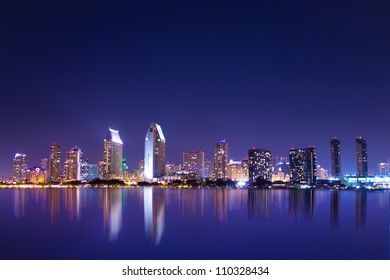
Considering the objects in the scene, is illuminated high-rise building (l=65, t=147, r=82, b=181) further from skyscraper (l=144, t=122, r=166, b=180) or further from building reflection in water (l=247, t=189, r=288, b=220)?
building reflection in water (l=247, t=189, r=288, b=220)

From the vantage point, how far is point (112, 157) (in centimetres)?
15400

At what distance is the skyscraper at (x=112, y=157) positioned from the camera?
147750 millimetres

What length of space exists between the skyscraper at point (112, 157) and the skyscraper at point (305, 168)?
2401 inches

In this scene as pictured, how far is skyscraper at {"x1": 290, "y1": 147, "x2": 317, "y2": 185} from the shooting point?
5384 inches

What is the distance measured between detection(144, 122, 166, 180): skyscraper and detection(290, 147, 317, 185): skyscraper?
4342 cm

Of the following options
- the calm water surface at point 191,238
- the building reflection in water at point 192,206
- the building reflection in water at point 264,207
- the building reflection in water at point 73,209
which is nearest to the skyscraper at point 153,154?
the building reflection in water at point 264,207

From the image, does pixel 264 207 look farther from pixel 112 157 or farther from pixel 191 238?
pixel 112 157

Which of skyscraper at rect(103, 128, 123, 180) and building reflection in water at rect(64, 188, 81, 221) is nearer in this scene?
building reflection in water at rect(64, 188, 81, 221)

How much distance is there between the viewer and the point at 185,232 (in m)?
18.5

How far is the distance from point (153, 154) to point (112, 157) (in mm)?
27670

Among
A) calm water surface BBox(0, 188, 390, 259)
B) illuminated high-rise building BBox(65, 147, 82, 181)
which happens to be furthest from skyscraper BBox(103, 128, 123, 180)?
calm water surface BBox(0, 188, 390, 259)

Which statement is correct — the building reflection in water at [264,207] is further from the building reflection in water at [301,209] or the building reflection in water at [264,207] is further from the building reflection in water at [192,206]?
the building reflection in water at [192,206]

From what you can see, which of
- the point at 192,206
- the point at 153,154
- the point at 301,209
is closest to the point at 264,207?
the point at 301,209
